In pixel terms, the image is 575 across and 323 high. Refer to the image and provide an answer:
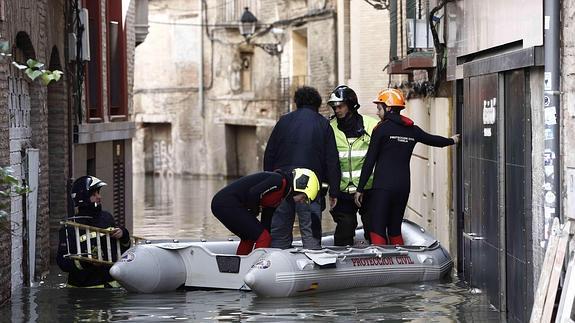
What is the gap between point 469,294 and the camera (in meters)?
12.5

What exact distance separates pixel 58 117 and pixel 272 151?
425 centimetres

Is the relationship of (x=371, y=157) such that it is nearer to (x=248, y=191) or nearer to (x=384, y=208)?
(x=384, y=208)

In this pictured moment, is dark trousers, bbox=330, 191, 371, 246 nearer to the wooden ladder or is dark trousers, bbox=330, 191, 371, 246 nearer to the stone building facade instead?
the wooden ladder

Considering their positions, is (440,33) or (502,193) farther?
(440,33)

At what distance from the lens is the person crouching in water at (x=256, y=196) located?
12.5 m

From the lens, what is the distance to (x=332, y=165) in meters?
13.6

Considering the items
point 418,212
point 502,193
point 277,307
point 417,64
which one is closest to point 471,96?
point 502,193

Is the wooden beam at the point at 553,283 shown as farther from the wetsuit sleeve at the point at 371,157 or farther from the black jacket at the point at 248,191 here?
the wetsuit sleeve at the point at 371,157

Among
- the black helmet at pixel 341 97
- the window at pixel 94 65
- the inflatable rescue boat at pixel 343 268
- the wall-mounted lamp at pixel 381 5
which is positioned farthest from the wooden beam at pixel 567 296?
the wall-mounted lamp at pixel 381 5

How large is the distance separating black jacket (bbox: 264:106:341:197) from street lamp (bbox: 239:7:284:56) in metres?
25.3

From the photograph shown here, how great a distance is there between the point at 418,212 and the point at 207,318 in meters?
7.84

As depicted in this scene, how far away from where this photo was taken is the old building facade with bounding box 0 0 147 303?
1330cm

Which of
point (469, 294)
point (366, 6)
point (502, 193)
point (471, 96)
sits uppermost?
point (366, 6)

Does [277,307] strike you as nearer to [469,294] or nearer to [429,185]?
[469,294]
